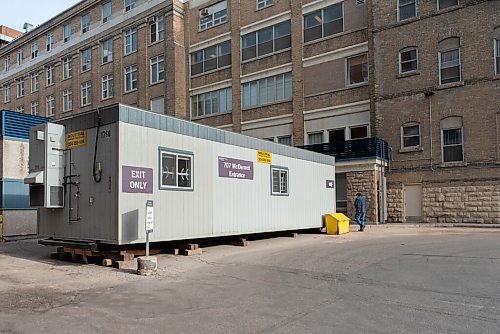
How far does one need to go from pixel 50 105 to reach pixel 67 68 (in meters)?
4.32

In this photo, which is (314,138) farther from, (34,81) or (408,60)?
(34,81)

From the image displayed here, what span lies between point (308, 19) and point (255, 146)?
1700 centimetres

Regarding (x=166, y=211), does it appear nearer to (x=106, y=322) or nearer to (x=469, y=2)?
(x=106, y=322)

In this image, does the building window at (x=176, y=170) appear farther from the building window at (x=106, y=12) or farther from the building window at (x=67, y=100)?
the building window at (x=67, y=100)

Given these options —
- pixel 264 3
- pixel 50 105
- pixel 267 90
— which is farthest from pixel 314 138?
pixel 50 105

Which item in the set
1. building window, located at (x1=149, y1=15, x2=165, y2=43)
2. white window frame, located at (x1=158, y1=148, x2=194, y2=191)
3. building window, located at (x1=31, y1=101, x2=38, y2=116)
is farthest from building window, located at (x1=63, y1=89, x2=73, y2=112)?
white window frame, located at (x1=158, y1=148, x2=194, y2=191)

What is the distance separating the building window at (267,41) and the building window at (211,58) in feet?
5.43

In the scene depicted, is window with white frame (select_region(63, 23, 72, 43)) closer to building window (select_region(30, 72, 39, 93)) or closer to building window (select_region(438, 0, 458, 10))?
building window (select_region(30, 72, 39, 93))

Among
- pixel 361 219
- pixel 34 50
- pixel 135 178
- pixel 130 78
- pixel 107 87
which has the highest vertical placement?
pixel 34 50

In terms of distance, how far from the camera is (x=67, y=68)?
47.0 meters

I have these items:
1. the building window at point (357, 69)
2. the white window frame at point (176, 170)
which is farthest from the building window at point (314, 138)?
the white window frame at point (176, 170)

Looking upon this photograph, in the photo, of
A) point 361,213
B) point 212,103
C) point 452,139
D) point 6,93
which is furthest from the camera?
point 6,93

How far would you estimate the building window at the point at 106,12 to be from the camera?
141 feet

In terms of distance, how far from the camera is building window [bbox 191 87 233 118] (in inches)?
1391
